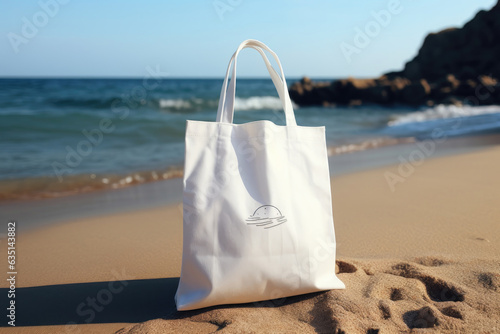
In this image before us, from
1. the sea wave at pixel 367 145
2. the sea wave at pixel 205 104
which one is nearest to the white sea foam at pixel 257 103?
the sea wave at pixel 205 104

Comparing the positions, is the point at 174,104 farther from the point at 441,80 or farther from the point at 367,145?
the point at 441,80

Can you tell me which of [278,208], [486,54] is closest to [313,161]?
[278,208]

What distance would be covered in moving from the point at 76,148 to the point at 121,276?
507 centimetres

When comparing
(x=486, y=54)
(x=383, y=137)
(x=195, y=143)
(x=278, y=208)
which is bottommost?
(x=278, y=208)

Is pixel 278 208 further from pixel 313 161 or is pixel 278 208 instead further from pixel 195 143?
pixel 195 143

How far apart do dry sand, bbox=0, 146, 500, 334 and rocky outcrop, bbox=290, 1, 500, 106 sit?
1634 centimetres

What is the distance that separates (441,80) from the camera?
72.1 ft

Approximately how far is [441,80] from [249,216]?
22873 millimetres

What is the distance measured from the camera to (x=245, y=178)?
71.7 inches

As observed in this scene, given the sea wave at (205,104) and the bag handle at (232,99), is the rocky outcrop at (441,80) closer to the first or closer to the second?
the sea wave at (205,104)

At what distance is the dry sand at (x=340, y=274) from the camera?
1.72 m

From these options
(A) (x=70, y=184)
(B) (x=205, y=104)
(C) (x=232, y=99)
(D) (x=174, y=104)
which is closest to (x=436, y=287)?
(C) (x=232, y=99)

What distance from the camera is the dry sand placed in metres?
1.72

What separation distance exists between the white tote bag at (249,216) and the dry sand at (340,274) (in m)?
0.13
